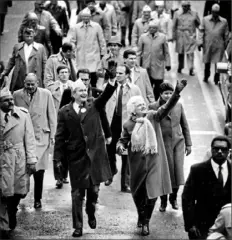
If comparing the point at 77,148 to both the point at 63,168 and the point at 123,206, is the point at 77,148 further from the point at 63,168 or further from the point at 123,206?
the point at 123,206

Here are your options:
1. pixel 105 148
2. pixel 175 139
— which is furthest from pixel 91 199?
pixel 175 139

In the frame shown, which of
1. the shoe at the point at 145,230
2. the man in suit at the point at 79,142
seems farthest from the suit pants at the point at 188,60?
the shoe at the point at 145,230

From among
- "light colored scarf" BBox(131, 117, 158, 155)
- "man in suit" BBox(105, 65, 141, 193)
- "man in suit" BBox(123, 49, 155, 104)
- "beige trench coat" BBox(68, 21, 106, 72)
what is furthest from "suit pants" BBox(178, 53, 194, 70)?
"light colored scarf" BBox(131, 117, 158, 155)

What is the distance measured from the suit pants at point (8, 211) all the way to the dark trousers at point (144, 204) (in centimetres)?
152

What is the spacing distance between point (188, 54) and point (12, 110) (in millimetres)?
10711

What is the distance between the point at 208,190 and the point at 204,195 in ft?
0.22

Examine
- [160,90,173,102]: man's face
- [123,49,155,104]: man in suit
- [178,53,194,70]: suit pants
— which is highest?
[160,90,173,102]: man's face

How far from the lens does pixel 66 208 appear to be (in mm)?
13617

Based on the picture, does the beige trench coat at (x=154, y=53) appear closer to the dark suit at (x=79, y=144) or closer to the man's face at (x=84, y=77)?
the man's face at (x=84, y=77)

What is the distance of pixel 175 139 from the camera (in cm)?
1325

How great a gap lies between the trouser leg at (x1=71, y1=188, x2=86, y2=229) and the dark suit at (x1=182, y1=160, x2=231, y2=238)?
229 cm

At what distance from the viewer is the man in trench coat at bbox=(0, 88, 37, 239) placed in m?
12.3

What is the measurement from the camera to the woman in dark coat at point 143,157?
40.4 ft

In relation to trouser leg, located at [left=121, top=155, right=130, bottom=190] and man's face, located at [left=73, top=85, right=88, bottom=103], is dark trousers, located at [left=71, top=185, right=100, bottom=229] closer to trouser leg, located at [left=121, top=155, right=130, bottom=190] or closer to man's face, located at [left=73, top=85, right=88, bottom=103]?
man's face, located at [left=73, top=85, right=88, bottom=103]
